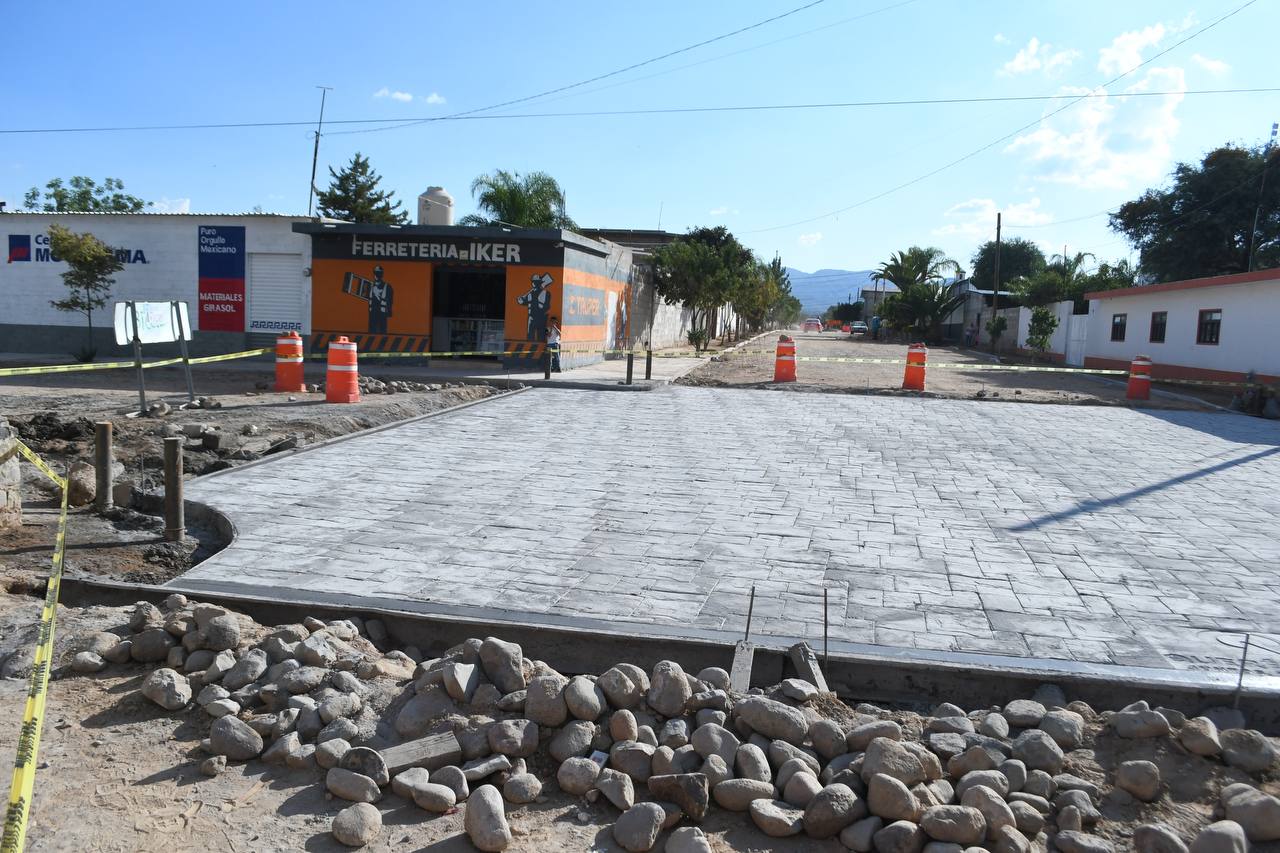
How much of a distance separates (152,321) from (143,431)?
9.36 feet

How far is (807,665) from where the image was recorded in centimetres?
448

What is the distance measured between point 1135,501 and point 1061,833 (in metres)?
6.59

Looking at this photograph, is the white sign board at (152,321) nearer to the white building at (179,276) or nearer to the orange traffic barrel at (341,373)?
the orange traffic barrel at (341,373)

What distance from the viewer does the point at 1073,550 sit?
6.96 m

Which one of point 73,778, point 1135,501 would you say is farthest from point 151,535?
point 1135,501

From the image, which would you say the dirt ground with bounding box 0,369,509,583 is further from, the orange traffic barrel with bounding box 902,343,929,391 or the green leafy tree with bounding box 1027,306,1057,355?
the green leafy tree with bounding box 1027,306,1057,355

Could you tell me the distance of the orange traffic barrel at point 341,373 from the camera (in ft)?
48.3

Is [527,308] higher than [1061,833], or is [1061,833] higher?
[527,308]

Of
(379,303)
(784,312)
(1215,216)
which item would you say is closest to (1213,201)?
(1215,216)

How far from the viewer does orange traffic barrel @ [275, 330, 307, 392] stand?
16.1 metres

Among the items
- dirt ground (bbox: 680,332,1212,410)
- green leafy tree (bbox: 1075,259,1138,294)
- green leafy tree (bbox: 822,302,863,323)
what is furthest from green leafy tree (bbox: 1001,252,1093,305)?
green leafy tree (bbox: 822,302,863,323)

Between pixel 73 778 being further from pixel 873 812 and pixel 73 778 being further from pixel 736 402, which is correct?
pixel 736 402

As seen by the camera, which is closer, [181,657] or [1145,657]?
[181,657]

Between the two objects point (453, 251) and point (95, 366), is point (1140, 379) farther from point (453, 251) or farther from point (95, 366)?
point (95, 366)
